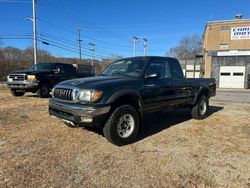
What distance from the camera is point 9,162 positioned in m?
3.64

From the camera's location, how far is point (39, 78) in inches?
420

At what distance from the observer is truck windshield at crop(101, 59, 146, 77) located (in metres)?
5.15

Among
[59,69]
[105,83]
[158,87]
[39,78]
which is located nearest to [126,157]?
[105,83]

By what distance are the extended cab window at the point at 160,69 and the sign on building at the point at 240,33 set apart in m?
25.2

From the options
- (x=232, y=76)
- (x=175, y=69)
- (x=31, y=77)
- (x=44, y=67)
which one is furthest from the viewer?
(x=232, y=76)

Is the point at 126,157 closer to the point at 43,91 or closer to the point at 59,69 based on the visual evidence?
the point at 43,91

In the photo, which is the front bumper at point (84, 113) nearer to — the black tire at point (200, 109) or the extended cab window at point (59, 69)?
the black tire at point (200, 109)

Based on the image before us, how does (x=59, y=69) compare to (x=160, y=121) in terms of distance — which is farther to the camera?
(x=59, y=69)

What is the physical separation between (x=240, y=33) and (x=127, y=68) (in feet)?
86.6

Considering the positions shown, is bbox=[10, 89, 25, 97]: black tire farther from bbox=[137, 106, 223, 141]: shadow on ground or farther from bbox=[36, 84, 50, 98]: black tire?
bbox=[137, 106, 223, 141]: shadow on ground

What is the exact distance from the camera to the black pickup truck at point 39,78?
1054 cm

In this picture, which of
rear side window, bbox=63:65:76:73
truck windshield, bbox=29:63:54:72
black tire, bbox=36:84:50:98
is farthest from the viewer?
rear side window, bbox=63:65:76:73

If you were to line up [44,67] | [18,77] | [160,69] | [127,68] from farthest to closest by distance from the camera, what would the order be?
[44,67] < [18,77] < [160,69] < [127,68]

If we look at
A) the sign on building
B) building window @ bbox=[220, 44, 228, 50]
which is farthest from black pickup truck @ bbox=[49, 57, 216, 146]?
the sign on building
